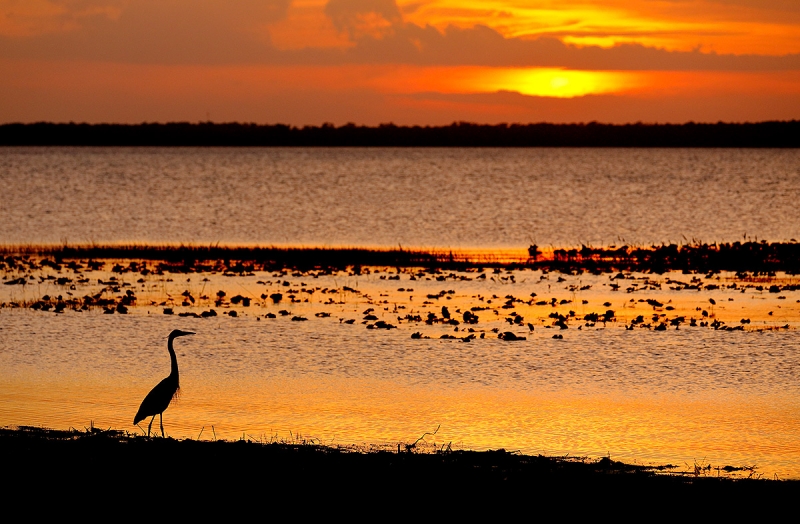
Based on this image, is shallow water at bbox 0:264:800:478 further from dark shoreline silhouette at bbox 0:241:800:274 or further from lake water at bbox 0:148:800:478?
dark shoreline silhouette at bbox 0:241:800:274

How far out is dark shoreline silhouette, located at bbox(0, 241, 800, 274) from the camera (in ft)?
127

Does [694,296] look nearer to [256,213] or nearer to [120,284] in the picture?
[120,284]

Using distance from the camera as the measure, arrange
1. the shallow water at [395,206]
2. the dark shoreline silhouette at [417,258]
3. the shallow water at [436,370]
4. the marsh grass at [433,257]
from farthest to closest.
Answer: the shallow water at [395,206]
the marsh grass at [433,257]
the dark shoreline silhouette at [417,258]
the shallow water at [436,370]

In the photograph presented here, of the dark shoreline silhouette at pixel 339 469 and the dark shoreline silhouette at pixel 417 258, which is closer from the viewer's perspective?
the dark shoreline silhouette at pixel 339 469

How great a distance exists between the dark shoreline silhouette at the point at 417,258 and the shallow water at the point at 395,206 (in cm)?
672

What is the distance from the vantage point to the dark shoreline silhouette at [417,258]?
38.7 metres

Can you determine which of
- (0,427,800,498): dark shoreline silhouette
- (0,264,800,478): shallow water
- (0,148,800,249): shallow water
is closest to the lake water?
(0,264,800,478): shallow water

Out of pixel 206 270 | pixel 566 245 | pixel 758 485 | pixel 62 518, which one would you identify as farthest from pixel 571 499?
pixel 566 245

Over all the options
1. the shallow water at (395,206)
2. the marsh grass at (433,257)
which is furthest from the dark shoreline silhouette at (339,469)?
the shallow water at (395,206)

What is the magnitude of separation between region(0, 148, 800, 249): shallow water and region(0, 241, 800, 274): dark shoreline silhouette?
22.1ft

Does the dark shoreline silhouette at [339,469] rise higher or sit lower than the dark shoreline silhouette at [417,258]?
higher

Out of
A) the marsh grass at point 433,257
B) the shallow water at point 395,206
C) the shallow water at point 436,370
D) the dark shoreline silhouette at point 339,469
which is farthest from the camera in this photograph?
the shallow water at point 395,206

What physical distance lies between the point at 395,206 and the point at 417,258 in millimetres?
43842

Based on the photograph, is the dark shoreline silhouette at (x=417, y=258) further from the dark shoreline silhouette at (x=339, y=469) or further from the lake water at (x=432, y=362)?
the dark shoreline silhouette at (x=339, y=469)
